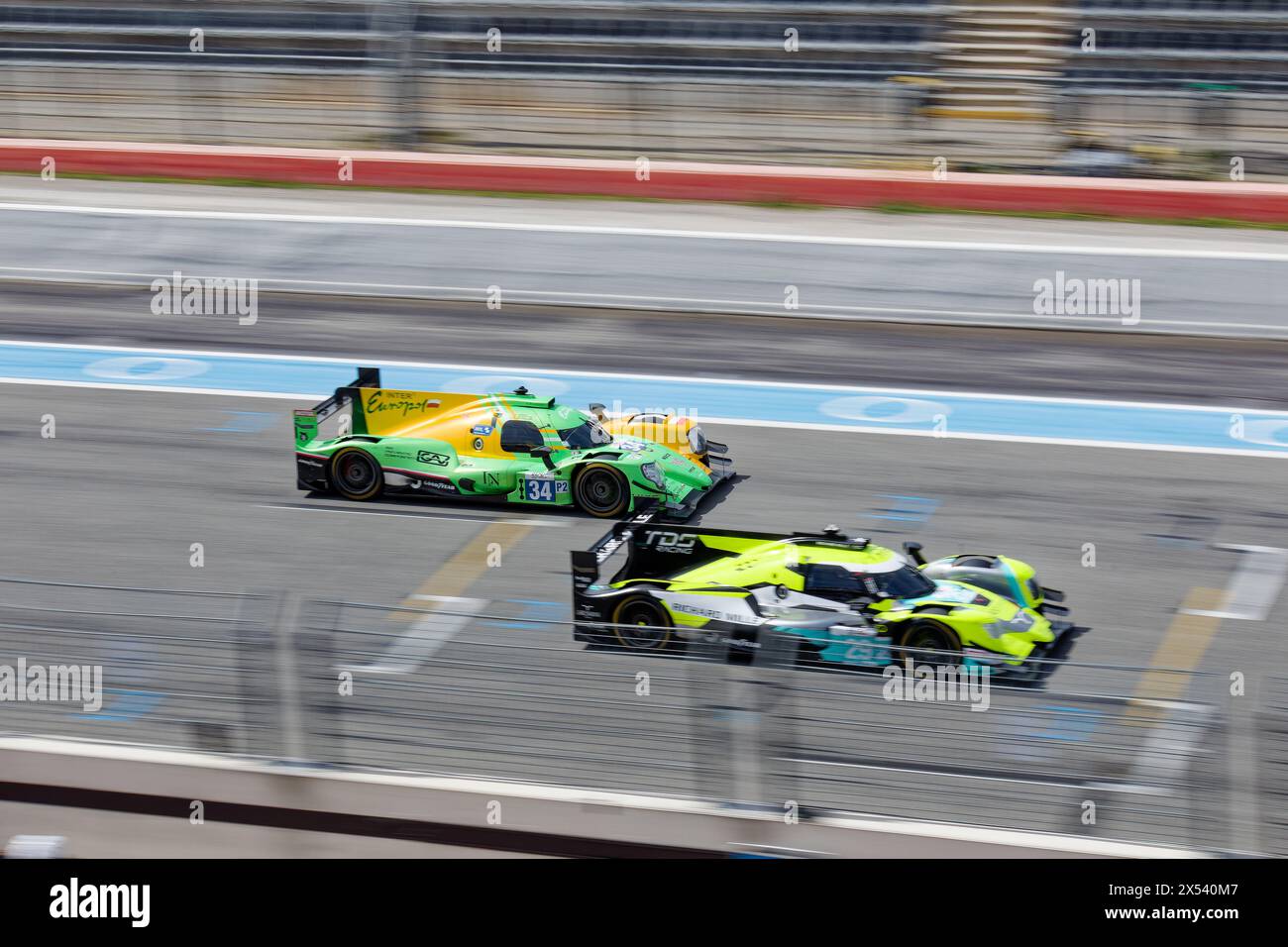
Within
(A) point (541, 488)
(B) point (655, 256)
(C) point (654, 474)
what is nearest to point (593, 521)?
(A) point (541, 488)

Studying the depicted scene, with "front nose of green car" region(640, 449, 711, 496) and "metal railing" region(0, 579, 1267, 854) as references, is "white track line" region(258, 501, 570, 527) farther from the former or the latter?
"metal railing" region(0, 579, 1267, 854)

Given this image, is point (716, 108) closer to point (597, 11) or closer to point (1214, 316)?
point (597, 11)

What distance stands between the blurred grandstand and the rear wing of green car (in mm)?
9287

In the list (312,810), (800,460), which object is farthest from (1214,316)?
(312,810)

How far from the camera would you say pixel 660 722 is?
704 centimetres

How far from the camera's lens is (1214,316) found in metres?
17.7

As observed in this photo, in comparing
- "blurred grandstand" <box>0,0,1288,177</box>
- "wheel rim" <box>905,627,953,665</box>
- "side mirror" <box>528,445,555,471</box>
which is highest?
"blurred grandstand" <box>0,0,1288,177</box>

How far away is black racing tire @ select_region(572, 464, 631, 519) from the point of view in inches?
511

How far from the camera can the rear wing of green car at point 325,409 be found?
13688 millimetres

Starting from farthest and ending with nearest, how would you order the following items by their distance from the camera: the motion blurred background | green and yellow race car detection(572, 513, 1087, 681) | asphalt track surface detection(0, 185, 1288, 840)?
green and yellow race car detection(572, 513, 1087, 681)
asphalt track surface detection(0, 185, 1288, 840)
the motion blurred background

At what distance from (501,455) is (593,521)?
973 millimetres

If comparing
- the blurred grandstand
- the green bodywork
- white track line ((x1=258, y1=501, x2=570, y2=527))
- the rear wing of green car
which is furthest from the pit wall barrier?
white track line ((x1=258, y1=501, x2=570, y2=527))

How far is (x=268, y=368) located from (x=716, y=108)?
316 inches

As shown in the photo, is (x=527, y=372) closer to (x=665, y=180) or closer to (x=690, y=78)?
(x=665, y=180)
